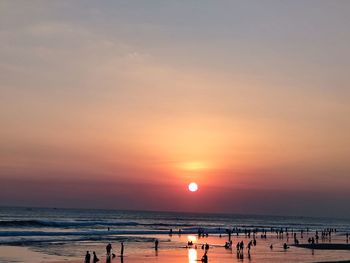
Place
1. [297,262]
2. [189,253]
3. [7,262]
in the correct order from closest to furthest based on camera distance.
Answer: [7,262] < [297,262] < [189,253]

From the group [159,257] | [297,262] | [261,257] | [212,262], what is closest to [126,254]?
[159,257]

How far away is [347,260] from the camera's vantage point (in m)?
51.8

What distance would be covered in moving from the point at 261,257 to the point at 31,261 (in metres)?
22.9

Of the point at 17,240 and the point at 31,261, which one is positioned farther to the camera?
the point at 17,240

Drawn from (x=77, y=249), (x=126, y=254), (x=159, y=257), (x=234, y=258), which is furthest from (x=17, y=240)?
(x=234, y=258)

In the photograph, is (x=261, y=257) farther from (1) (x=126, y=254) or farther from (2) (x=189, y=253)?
(1) (x=126, y=254)

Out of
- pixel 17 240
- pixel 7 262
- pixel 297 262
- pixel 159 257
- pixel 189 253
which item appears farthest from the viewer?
pixel 17 240

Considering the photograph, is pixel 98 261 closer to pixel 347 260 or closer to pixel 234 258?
pixel 234 258

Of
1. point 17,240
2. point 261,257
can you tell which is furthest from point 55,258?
point 17,240

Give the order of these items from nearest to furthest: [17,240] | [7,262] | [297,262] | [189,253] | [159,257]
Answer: [7,262]
[297,262]
[159,257]
[189,253]
[17,240]

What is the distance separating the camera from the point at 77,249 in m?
60.4

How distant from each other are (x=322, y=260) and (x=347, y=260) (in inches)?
110

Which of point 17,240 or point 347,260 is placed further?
point 17,240

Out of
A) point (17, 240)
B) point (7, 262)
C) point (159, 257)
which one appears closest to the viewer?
point (7, 262)
